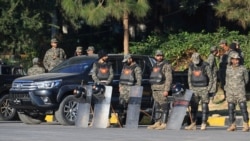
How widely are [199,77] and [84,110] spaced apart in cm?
273

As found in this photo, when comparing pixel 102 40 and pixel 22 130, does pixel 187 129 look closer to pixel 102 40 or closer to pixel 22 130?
pixel 22 130

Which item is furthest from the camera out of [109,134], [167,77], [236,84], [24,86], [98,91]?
[24,86]

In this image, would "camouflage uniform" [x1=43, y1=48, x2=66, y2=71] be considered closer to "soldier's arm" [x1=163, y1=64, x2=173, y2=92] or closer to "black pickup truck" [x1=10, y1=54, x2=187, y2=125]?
"black pickup truck" [x1=10, y1=54, x2=187, y2=125]

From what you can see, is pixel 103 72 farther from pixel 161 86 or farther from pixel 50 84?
pixel 161 86

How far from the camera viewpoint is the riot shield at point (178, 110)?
17.8 m

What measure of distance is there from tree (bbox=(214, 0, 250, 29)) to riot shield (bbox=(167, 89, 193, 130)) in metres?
8.34

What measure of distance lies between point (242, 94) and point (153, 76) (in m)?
2.08

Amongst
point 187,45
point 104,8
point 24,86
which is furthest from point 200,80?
point 187,45

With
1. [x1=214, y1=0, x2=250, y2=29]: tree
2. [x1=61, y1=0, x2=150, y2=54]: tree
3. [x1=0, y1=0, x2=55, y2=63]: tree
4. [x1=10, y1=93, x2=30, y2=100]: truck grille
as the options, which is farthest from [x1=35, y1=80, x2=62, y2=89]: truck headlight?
[x1=0, y1=0, x2=55, y2=63]: tree

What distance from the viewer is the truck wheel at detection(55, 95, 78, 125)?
19.1 metres

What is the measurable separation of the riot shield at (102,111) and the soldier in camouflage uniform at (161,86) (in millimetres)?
1024

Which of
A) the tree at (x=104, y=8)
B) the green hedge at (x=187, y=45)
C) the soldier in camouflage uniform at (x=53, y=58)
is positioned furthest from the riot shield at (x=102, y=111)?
the green hedge at (x=187, y=45)

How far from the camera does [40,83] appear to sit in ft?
63.1

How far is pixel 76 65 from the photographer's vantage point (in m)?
20.0
